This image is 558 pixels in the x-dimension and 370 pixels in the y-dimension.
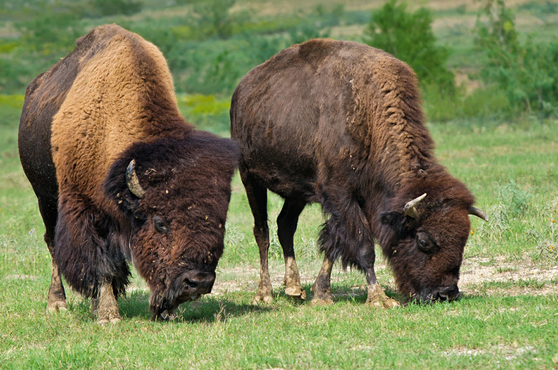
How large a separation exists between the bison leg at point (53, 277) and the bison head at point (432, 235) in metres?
3.79

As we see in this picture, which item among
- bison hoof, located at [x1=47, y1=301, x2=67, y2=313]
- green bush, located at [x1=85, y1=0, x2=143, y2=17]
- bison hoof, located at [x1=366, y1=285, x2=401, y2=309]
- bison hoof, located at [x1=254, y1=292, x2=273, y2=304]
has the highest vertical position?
bison hoof, located at [x1=366, y1=285, x2=401, y2=309]

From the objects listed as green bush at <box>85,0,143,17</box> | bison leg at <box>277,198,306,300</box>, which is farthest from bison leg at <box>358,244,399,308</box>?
green bush at <box>85,0,143,17</box>

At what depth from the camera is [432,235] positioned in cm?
663

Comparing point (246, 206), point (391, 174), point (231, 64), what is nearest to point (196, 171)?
point (391, 174)

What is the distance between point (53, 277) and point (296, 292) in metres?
2.79

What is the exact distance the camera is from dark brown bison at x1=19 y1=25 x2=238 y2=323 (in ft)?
19.6

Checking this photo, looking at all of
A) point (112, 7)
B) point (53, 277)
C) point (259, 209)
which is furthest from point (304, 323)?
point (112, 7)

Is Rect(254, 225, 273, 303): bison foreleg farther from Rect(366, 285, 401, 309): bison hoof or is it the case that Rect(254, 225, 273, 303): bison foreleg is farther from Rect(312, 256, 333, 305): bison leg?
Rect(366, 285, 401, 309): bison hoof

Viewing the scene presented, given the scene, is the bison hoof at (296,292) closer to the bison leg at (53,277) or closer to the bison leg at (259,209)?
the bison leg at (259,209)

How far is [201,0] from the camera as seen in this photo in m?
80.7

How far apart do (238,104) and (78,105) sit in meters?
2.59

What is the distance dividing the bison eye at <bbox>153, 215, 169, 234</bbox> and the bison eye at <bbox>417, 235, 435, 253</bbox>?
246cm

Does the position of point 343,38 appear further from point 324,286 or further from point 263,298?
point 324,286

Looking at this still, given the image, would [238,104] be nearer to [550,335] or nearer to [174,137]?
[174,137]
